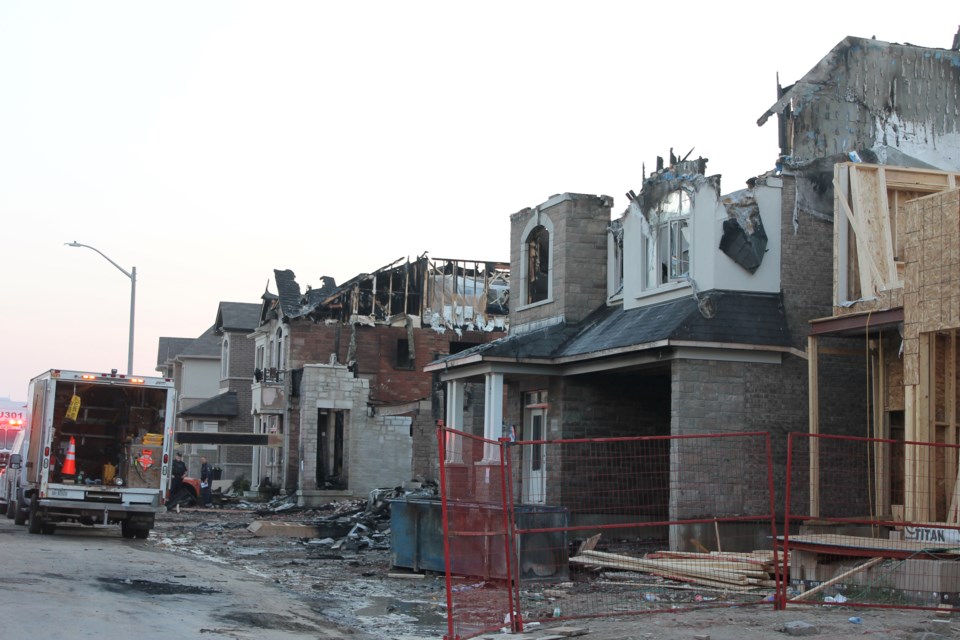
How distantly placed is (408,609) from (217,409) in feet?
142

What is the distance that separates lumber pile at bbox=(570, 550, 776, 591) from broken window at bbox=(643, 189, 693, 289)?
710cm

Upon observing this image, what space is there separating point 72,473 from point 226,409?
109 feet

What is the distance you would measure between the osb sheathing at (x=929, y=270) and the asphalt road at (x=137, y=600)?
902cm

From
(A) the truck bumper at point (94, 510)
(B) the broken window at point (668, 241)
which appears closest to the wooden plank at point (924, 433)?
(B) the broken window at point (668, 241)

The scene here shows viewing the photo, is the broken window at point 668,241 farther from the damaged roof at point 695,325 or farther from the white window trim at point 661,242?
the damaged roof at point 695,325

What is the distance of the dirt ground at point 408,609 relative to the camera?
35.6 feet

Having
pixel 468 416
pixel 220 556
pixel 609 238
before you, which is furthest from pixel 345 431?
pixel 220 556

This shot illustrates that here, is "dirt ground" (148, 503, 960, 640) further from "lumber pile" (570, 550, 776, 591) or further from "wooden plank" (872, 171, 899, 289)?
"wooden plank" (872, 171, 899, 289)

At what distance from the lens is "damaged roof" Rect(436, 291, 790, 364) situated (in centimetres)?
2166

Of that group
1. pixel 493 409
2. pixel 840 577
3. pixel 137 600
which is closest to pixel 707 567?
pixel 840 577

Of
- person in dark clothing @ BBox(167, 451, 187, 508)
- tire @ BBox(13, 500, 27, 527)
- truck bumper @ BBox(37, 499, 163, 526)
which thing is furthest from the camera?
person in dark clothing @ BBox(167, 451, 187, 508)

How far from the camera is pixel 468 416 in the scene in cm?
3278

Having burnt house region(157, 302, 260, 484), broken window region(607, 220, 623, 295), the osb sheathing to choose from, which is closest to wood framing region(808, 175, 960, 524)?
the osb sheathing

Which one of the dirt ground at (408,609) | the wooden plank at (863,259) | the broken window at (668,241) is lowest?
the dirt ground at (408,609)
